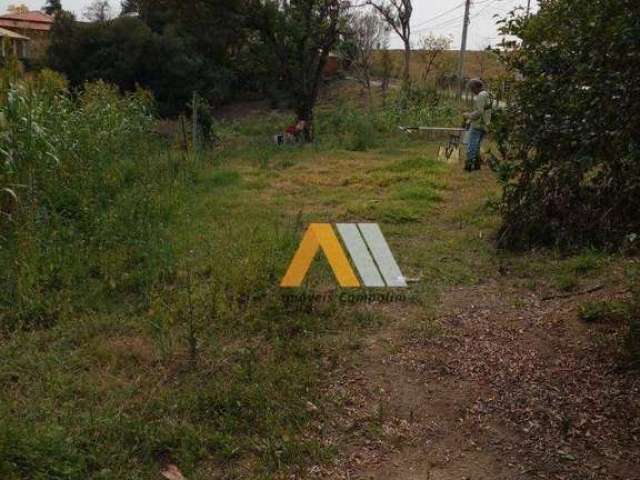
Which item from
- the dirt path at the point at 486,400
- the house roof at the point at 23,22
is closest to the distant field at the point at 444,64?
the house roof at the point at 23,22

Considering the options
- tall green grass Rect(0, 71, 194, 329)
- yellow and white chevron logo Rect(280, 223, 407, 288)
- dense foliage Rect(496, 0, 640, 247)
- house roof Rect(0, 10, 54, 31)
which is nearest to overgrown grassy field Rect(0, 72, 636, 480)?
tall green grass Rect(0, 71, 194, 329)

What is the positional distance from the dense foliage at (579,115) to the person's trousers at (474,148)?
13.2ft

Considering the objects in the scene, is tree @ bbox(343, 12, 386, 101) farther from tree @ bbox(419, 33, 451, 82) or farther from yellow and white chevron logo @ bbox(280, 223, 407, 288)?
yellow and white chevron logo @ bbox(280, 223, 407, 288)

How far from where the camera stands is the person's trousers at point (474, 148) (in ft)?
27.1

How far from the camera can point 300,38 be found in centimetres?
1450

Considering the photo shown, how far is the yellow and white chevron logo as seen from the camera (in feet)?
14.4

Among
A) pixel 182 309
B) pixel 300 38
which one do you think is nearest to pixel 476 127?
pixel 182 309

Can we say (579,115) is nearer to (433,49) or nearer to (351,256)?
(351,256)

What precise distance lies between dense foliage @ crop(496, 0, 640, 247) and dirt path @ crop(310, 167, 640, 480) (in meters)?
0.77

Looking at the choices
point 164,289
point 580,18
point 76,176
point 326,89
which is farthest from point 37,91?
point 326,89

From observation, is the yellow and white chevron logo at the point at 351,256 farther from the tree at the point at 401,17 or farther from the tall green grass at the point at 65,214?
the tree at the point at 401,17

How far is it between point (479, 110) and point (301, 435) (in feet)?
20.4

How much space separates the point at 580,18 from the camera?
112 inches

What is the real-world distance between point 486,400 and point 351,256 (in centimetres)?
222
